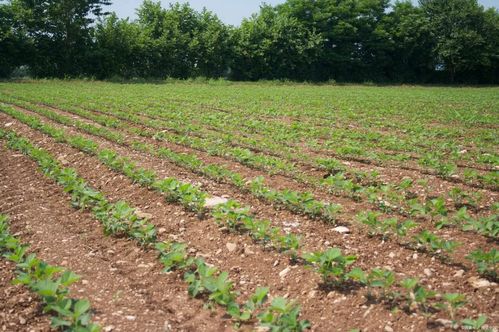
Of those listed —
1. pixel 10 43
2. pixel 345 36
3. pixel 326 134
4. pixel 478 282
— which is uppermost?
pixel 345 36

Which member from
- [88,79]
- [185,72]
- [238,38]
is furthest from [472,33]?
[88,79]

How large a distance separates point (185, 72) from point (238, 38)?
6554 millimetres

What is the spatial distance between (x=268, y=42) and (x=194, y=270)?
40.2 m

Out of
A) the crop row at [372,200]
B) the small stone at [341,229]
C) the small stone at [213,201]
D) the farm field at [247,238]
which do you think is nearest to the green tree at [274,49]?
the farm field at [247,238]

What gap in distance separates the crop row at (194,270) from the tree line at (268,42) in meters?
31.6

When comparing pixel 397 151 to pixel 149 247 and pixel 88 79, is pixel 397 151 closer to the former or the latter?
pixel 149 247

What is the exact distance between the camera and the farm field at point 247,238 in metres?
2.95

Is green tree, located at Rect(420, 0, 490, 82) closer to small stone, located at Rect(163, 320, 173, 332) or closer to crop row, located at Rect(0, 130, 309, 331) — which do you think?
crop row, located at Rect(0, 130, 309, 331)

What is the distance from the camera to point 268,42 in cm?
4144

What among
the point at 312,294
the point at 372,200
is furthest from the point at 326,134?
the point at 312,294

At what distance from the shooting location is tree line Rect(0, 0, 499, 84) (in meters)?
34.2

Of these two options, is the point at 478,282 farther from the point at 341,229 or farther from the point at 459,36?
the point at 459,36

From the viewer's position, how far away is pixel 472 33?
147 feet

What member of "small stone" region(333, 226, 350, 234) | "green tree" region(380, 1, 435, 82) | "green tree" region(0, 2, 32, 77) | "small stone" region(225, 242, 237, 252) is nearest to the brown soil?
"small stone" region(225, 242, 237, 252)
